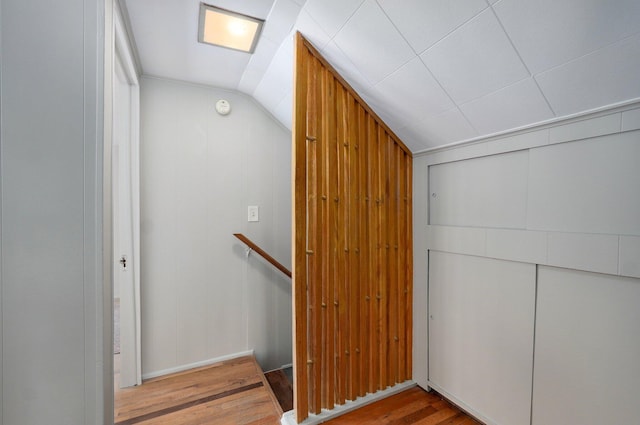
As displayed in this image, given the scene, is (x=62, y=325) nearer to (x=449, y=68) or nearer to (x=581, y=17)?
(x=449, y=68)

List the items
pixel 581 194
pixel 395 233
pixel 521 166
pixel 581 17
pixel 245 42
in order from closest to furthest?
pixel 581 17, pixel 581 194, pixel 521 166, pixel 245 42, pixel 395 233

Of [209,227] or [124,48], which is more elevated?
[124,48]

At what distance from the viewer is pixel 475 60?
3.49 ft

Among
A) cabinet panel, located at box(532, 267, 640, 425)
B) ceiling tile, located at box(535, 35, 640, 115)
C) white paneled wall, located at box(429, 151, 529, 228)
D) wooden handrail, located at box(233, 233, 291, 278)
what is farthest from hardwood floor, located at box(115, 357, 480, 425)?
ceiling tile, located at box(535, 35, 640, 115)

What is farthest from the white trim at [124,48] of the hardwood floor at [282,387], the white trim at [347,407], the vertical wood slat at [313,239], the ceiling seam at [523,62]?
the hardwood floor at [282,387]

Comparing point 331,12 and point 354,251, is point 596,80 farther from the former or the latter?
point 354,251

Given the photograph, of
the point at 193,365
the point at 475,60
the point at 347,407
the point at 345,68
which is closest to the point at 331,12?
the point at 345,68

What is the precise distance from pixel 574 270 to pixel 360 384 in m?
1.25

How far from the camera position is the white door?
175cm

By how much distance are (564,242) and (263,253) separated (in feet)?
5.82

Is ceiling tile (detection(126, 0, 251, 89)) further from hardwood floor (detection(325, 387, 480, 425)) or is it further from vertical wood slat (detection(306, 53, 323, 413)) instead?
hardwood floor (detection(325, 387, 480, 425))

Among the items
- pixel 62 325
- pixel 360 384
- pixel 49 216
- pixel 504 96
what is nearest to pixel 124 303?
pixel 62 325

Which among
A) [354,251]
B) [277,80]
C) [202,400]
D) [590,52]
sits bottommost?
[202,400]

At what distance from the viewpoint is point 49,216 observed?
813mm
